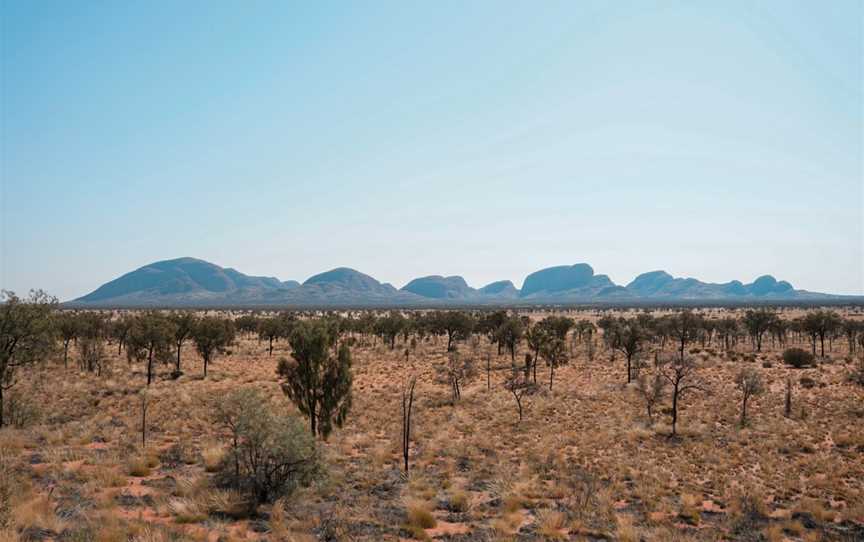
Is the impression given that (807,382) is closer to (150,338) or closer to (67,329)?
(150,338)

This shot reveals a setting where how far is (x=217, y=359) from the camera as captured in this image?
57.8 m

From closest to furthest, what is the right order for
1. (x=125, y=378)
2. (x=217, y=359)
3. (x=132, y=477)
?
1. (x=132, y=477)
2. (x=125, y=378)
3. (x=217, y=359)

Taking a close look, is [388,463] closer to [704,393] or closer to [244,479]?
[244,479]

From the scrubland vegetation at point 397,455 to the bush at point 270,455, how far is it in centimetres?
7

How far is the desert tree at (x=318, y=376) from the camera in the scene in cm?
2303

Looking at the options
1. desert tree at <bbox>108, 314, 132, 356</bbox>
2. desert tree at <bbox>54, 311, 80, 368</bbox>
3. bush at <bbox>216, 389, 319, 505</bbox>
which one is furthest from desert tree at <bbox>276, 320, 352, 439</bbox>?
desert tree at <bbox>54, 311, 80, 368</bbox>

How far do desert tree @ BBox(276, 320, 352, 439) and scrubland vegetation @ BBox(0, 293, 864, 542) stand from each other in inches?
3.7

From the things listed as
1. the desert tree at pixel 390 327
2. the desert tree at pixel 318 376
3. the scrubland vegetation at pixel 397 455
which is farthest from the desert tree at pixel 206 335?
the desert tree at pixel 390 327

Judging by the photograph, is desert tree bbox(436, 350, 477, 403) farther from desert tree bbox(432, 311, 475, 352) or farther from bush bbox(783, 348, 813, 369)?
bush bbox(783, 348, 813, 369)

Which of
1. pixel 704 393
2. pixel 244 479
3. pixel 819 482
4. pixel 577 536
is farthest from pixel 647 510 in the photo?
pixel 704 393

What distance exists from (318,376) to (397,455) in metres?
5.31

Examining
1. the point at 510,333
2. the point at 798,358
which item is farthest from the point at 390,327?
the point at 798,358

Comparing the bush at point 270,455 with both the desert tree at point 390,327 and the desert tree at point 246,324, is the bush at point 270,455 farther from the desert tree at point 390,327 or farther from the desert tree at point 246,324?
the desert tree at point 246,324

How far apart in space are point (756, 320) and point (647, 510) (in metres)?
69.1
